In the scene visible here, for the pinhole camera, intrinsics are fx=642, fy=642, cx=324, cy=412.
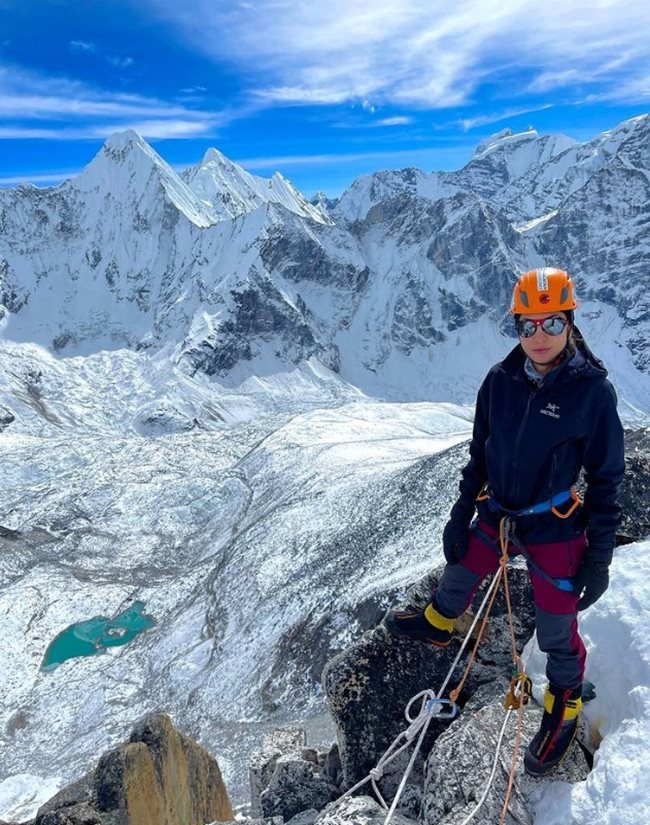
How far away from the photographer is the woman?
Answer: 8.79 meters

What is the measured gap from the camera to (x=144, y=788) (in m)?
16.1

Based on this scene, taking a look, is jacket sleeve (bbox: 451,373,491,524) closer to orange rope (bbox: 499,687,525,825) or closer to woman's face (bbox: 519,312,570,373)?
woman's face (bbox: 519,312,570,373)

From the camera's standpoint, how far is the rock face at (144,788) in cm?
1521

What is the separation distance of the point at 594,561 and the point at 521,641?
4595 mm

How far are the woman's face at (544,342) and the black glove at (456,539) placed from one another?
300 centimetres

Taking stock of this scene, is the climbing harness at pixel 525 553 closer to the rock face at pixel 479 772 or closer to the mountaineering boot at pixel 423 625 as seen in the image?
the mountaineering boot at pixel 423 625

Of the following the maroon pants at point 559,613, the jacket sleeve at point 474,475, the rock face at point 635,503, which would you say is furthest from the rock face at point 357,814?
the rock face at point 635,503

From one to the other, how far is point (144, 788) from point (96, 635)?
3907 inches

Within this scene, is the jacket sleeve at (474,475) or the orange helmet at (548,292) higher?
the orange helmet at (548,292)

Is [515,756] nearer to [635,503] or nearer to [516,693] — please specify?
[516,693]

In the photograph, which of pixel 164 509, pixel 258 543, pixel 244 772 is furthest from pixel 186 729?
pixel 164 509

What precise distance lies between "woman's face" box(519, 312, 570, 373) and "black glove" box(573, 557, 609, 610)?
287 cm

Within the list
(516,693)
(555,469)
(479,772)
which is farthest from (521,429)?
(479,772)

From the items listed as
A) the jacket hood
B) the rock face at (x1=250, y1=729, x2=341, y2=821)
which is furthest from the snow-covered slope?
the jacket hood
